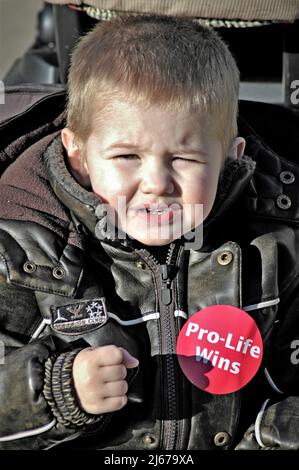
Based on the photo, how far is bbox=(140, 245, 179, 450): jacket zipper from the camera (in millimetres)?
1494

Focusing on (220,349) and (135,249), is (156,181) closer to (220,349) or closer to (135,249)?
(135,249)

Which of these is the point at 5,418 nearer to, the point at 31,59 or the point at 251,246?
the point at 251,246

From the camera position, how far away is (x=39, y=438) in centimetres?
143

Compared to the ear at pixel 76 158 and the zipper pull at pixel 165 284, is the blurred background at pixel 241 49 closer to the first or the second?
the ear at pixel 76 158

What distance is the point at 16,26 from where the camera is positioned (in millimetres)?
3105

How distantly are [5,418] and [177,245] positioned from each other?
1.36 feet

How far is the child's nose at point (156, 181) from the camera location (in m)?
1.42

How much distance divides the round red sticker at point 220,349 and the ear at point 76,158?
31cm

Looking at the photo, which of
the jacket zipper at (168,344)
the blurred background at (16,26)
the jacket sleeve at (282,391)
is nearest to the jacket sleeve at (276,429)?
the jacket sleeve at (282,391)

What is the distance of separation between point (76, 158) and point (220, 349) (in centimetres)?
42
